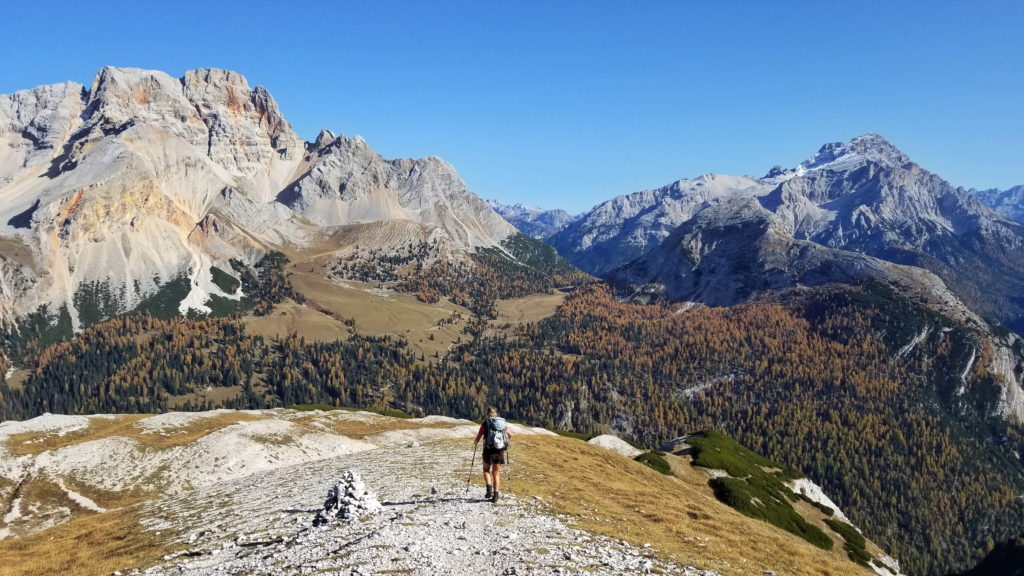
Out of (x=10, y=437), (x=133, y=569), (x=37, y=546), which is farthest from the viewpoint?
(x=10, y=437)

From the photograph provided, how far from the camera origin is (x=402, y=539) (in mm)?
22656

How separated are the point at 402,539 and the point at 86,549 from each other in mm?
19064

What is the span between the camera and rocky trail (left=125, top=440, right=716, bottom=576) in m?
20.5

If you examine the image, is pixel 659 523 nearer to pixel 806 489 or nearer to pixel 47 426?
pixel 806 489

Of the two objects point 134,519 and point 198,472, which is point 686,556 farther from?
point 198,472

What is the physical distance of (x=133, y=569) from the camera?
73.3 feet

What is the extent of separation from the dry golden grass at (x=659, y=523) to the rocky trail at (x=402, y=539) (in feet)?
5.94

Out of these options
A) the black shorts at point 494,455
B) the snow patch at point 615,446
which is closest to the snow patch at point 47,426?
the black shorts at point 494,455

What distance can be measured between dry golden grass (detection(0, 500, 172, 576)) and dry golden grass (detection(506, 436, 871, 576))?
1925 cm

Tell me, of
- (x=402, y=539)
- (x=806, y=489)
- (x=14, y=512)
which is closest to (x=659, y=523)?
(x=402, y=539)

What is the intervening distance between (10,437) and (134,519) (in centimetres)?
5040

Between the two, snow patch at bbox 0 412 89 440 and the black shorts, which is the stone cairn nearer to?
the black shorts

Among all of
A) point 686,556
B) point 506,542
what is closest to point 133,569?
point 506,542

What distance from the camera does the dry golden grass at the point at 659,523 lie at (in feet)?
83.5
